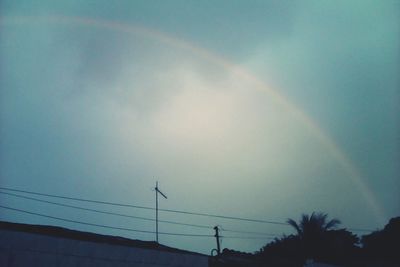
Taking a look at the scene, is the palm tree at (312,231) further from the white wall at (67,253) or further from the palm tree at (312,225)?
the white wall at (67,253)

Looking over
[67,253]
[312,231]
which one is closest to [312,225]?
[312,231]

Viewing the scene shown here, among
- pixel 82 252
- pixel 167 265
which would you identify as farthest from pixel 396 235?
pixel 82 252

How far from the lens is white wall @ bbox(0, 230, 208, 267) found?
1216 cm

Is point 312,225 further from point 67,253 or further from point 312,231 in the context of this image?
point 67,253

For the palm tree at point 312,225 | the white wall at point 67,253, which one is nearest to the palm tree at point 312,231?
the palm tree at point 312,225

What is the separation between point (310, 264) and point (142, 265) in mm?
11777

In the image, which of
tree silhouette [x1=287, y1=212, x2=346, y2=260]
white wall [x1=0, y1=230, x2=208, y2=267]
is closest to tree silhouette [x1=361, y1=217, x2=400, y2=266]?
tree silhouette [x1=287, y1=212, x2=346, y2=260]

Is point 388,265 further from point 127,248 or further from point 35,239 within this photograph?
point 35,239

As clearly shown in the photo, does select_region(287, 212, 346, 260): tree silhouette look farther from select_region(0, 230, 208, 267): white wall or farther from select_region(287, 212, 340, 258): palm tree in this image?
select_region(0, 230, 208, 267): white wall

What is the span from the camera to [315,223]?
121 feet

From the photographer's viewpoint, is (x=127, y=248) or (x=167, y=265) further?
(x=167, y=265)

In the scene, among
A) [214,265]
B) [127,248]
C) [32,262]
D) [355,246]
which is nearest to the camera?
[32,262]

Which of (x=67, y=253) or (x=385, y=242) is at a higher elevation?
(x=385, y=242)

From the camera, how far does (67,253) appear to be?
1320cm
